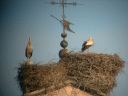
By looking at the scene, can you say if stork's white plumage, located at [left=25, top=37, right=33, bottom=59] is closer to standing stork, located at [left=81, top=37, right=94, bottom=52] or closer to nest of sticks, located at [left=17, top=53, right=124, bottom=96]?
nest of sticks, located at [left=17, top=53, right=124, bottom=96]

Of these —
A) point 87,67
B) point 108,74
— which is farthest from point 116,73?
point 87,67

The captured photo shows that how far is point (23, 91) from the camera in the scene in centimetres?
754

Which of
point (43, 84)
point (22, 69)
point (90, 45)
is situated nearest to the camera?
point (43, 84)

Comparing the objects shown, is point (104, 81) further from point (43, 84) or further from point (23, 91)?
point (23, 91)

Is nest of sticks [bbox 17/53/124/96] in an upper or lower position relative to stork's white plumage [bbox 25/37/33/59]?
lower

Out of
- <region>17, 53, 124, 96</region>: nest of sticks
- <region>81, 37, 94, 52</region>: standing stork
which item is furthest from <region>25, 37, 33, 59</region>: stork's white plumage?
<region>81, 37, 94, 52</region>: standing stork

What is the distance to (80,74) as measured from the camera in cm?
705

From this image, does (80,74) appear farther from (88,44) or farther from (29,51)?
(29,51)

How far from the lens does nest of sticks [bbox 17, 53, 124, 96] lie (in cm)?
693

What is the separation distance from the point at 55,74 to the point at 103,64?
4.30 ft

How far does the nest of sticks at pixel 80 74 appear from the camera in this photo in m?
6.93

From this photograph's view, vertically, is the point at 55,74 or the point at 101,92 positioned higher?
the point at 55,74

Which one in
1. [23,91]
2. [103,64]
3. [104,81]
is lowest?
[23,91]

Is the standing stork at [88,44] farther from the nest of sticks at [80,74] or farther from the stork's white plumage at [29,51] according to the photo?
the stork's white plumage at [29,51]
